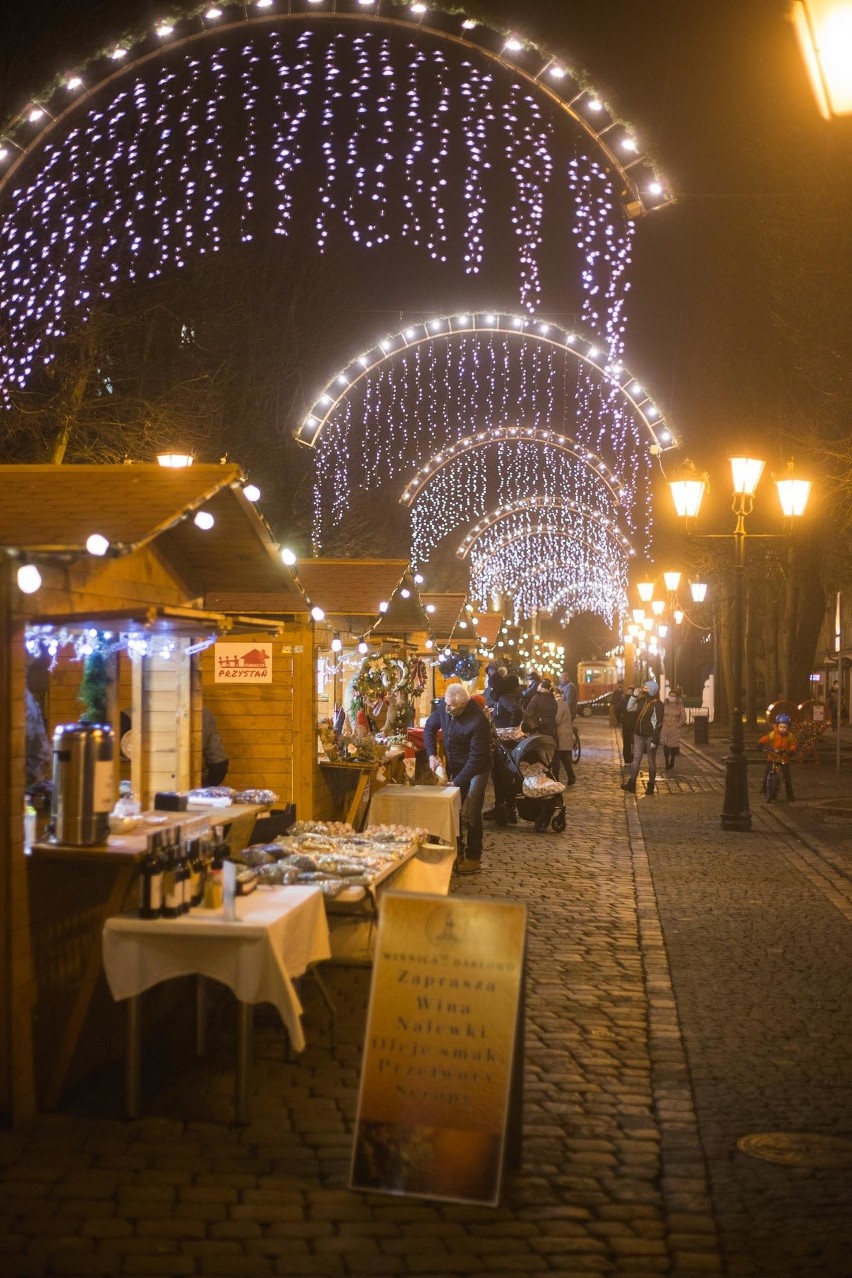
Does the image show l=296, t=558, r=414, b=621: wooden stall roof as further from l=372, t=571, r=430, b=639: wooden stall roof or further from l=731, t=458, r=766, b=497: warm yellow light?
l=731, t=458, r=766, b=497: warm yellow light

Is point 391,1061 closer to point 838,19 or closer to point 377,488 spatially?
point 838,19

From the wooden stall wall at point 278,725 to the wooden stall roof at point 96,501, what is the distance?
506 centimetres

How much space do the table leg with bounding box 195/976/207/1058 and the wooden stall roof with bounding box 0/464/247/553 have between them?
2.38m

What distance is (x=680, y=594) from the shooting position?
5644 cm

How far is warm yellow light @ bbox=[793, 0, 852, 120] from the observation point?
13.4 feet

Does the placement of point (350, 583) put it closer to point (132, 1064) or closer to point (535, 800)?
point (535, 800)

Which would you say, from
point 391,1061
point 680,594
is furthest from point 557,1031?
point 680,594

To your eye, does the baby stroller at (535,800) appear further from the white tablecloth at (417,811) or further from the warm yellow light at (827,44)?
the warm yellow light at (827,44)

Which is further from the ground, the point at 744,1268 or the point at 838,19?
the point at 838,19

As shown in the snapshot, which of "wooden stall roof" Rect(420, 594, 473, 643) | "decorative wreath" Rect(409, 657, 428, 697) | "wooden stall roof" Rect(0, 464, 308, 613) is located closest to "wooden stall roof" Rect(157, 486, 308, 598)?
"wooden stall roof" Rect(0, 464, 308, 613)

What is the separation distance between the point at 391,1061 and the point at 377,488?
36356 millimetres

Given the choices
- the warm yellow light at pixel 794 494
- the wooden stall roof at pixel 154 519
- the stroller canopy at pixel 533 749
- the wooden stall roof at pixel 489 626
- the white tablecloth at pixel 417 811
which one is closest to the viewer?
the wooden stall roof at pixel 154 519

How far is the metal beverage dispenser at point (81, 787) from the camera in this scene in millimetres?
6188

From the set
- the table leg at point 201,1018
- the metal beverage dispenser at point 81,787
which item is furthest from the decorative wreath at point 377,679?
the metal beverage dispenser at point 81,787
